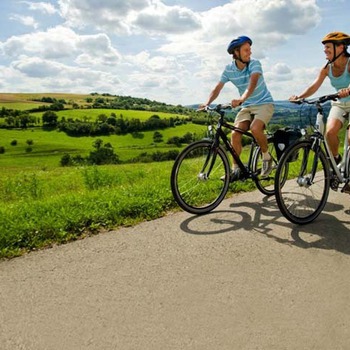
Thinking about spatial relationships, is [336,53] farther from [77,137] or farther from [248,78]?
[77,137]

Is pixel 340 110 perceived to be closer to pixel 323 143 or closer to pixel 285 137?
pixel 323 143

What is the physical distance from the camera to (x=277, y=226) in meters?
5.34

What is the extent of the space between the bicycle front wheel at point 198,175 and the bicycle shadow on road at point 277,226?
0.25 meters

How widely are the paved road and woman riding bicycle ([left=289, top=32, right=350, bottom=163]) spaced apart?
4.82ft

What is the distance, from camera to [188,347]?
2.76 meters

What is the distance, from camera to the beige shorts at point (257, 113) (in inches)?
254

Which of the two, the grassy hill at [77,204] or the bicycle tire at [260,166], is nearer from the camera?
the grassy hill at [77,204]

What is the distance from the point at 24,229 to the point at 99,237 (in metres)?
0.86

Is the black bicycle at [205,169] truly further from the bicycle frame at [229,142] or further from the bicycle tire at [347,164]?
the bicycle tire at [347,164]

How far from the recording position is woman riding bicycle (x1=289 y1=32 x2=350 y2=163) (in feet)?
18.5

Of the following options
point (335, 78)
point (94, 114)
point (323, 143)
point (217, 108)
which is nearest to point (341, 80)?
point (335, 78)

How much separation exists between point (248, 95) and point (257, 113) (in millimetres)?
497

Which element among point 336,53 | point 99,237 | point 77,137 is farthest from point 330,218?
point 77,137

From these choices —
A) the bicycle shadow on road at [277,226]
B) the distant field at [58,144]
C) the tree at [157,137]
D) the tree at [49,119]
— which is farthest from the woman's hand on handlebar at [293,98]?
the tree at [49,119]
